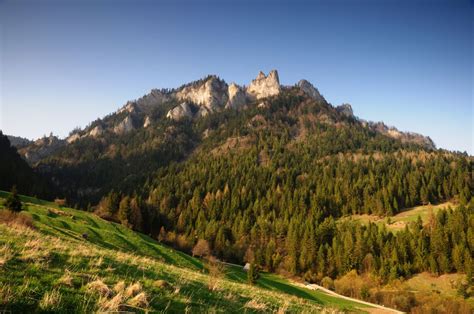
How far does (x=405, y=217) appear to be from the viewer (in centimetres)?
12425

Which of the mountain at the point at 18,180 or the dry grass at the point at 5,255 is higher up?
the dry grass at the point at 5,255

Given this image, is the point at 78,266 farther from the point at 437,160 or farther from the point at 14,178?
the point at 437,160

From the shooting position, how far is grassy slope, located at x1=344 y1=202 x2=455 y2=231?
116 meters

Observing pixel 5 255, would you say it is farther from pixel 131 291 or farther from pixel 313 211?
pixel 313 211

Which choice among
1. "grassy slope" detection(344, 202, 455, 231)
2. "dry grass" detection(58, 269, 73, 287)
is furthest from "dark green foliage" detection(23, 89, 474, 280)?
"dry grass" detection(58, 269, 73, 287)

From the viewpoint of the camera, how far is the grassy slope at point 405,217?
382 ft

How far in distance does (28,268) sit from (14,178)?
174 m

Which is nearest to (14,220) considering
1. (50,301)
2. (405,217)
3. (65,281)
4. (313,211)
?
(65,281)

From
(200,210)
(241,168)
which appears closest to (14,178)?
(200,210)

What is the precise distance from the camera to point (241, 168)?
198 meters

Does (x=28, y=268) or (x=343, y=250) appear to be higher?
(x=28, y=268)

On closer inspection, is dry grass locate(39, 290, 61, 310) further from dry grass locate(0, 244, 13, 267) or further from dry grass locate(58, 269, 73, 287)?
dry grass locate(0, 244, 13, 267)

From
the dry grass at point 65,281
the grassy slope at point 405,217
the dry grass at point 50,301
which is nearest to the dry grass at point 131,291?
the dry grass at point 65,281

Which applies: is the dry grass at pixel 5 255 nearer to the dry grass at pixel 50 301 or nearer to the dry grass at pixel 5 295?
the dry grass at pixel 5 295
